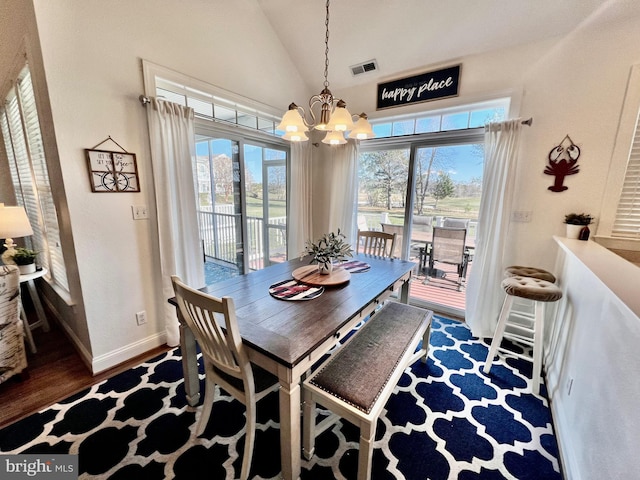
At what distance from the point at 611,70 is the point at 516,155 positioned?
79 cm

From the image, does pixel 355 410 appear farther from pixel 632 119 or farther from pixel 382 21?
pixel 382 21

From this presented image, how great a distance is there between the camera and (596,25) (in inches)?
78.7

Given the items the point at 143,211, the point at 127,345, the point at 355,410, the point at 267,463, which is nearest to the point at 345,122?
the point at 355,410

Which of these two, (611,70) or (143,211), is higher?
(611,70)

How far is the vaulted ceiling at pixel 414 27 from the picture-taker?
6.70 feet

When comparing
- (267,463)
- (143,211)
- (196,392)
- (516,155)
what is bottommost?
(267,463)

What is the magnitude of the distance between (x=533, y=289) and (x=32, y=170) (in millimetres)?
4280

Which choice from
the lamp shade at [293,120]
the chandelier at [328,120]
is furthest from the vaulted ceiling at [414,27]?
the lamp shade at [293,120]

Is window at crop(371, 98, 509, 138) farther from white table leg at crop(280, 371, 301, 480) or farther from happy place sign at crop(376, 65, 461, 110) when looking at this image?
white table leg at crop(280, 371, 301, 480)

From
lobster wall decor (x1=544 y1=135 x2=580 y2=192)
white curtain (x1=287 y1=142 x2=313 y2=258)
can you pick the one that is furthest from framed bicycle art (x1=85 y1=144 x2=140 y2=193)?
lobster wall decor (x1=544 y1=135 x2=580 y2=192)

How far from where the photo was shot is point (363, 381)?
1.31 metres

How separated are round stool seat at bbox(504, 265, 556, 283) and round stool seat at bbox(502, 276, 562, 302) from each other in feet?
0.50

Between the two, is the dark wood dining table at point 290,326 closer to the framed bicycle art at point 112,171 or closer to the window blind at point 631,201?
the framed bicycle art at point 112,171

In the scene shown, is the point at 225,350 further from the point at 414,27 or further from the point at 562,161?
the point at 414,27
